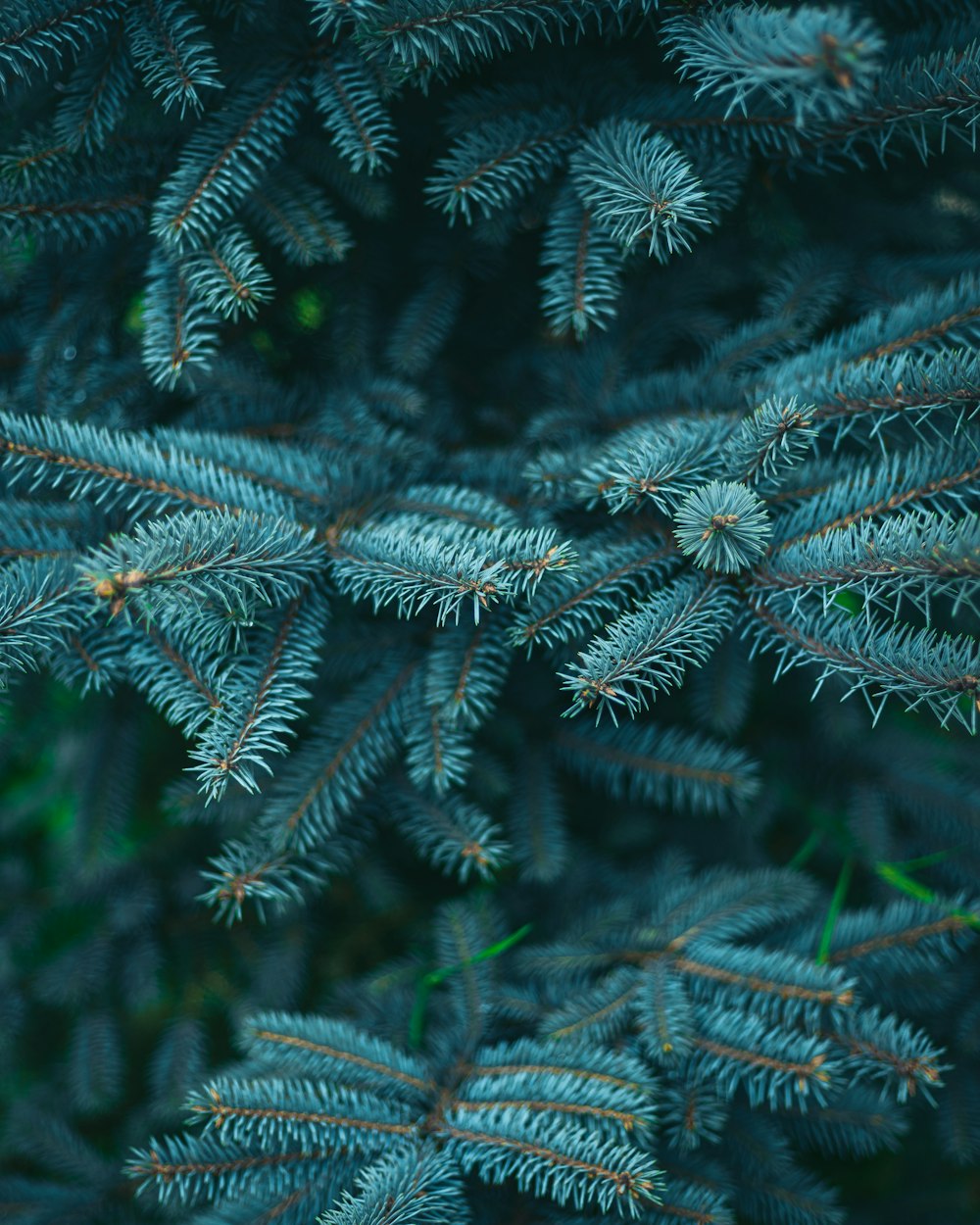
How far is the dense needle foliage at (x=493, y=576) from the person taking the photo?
0.81 m

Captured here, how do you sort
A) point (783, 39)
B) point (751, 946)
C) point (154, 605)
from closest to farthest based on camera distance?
point (783, 39)
point (154, 605)
point (751, 946)

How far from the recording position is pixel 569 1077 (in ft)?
2.88

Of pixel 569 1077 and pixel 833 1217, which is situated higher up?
pixel 569 1077

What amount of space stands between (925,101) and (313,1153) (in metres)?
1.27

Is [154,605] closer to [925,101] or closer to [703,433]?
[703,433]

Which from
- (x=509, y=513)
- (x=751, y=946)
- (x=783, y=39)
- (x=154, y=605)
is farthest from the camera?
(x=751, y=946)

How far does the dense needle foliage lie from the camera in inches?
31.9

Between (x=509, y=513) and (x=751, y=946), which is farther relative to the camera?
(x=751, y=946)

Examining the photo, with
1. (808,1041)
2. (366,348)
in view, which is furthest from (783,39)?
(808,1041)

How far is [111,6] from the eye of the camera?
86 centimetres

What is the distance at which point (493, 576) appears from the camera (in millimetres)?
761

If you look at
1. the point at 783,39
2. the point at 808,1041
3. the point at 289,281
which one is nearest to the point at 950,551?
the point at 783,39

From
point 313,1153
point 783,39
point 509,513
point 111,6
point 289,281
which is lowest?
point 313,1153

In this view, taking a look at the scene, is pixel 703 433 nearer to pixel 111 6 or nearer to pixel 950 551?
pixel 950 551
